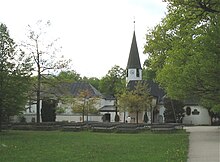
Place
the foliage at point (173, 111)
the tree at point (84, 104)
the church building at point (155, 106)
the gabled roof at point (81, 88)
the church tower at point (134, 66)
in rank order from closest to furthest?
the tree at point (84, 104)
the foliage at point (173, 111)
the church building at point (155, 106)
the church tower at point (134, 66)
the gabled roof at point (81, 88)

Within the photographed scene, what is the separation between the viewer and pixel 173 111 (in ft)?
214

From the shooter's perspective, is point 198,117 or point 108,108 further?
point 108,108

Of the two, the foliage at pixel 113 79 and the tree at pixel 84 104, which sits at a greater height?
the foliage at pixel 113 79

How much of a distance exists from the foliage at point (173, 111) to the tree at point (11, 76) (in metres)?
33.2

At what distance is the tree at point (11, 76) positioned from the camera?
3331cm

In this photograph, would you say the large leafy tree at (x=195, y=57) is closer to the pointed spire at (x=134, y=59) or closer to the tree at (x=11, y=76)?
the tree at (x=11, y=76)

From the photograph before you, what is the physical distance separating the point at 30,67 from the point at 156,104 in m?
41.7

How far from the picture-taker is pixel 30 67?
121 ft

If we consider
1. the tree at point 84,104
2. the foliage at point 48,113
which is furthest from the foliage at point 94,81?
the foliage at point 48,113

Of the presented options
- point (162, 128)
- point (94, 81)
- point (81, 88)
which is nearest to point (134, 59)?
point (81, 88)

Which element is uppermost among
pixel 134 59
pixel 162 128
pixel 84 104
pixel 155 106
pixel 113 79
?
pixel 134 59

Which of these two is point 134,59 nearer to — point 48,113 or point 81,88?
point 81,88

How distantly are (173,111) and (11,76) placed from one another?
3630 cm

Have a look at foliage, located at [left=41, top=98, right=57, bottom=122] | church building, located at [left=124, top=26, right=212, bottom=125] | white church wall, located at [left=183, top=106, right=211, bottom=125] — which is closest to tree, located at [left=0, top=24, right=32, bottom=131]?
foliage, located at [left=41, top=98, right=57, bottom=122]
